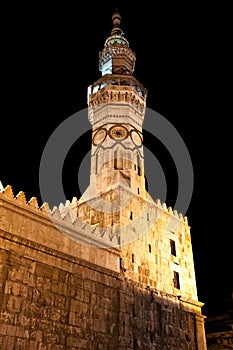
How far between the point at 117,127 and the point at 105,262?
11.3 metres

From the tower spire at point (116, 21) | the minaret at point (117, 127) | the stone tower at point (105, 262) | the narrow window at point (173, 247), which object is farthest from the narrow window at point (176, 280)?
the tower spire at point (116, 21)

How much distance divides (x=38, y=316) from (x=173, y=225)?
1230cm

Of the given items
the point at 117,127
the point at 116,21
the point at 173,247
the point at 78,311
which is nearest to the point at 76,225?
the point at 78,311

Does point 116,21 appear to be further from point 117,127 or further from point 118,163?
point 118,163

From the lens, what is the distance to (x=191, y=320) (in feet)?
64.9

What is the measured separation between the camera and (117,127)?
2409 centimetres

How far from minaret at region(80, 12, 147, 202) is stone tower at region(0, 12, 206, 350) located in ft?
0.29

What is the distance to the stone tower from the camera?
12539 mm

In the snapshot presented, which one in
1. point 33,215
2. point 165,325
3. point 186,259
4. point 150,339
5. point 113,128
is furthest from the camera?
point 113,128

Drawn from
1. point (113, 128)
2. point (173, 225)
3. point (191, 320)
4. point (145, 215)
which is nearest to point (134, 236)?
point (145, 215)

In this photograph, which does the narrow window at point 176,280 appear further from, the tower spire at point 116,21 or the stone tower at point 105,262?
the tower spire at point 116,21

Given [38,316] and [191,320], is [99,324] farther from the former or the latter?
[191,320]

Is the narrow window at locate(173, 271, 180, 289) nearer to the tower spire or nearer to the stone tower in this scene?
the stone tower

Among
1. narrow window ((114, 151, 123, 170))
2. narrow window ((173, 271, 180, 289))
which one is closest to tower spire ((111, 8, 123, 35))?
narrow window ((114, 151, 123, 170))
